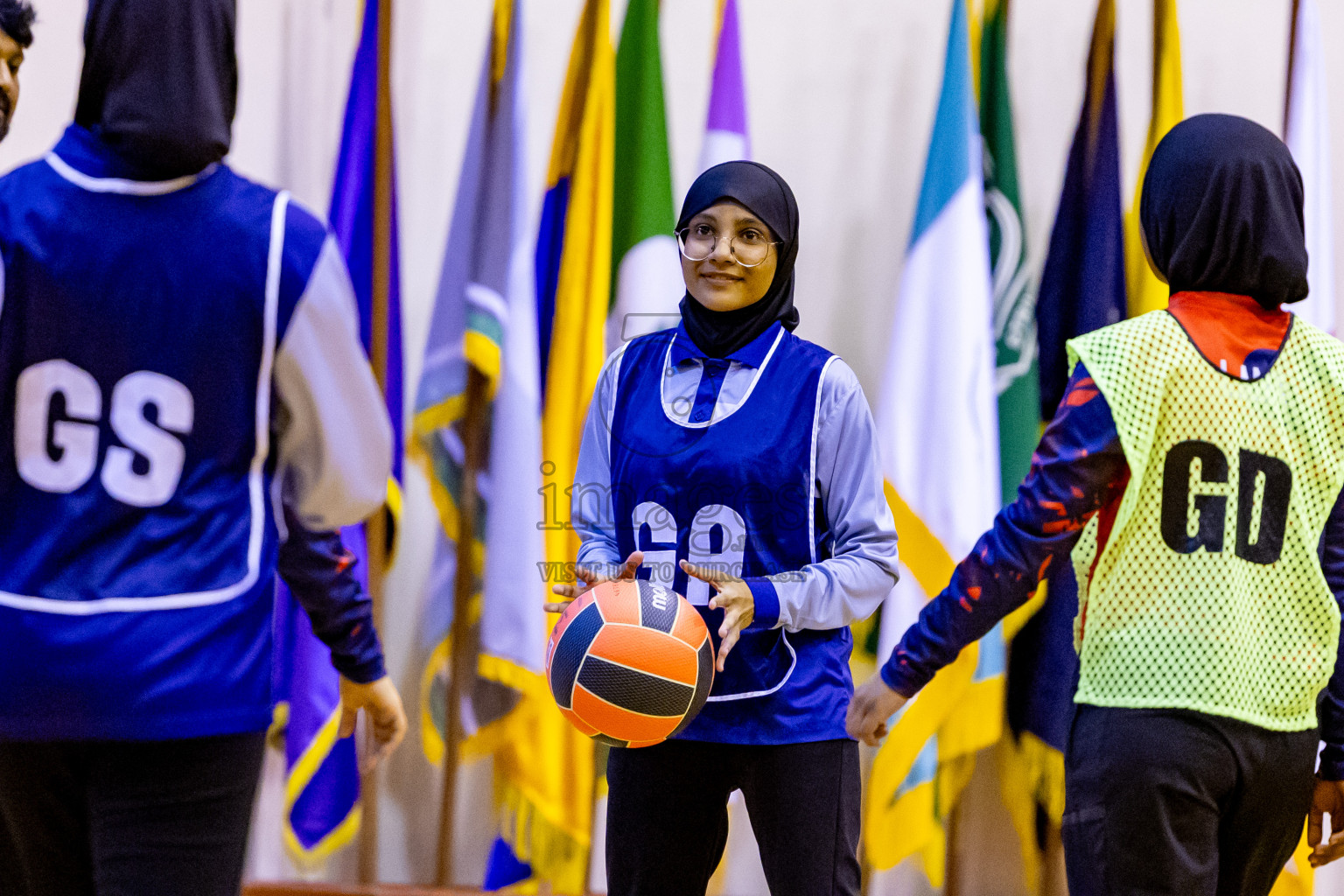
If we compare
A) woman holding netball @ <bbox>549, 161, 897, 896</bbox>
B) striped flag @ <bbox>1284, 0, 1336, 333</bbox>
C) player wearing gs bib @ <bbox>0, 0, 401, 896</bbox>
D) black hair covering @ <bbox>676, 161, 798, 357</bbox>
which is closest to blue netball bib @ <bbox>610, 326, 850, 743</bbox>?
woman holding netball @ <bbox>549, 161, 897, 896</bbox>

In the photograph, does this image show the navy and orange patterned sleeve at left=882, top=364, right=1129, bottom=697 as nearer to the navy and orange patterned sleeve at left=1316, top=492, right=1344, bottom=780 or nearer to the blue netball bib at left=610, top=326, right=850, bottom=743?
the blue netball bib at left=610, top=326, right=850, bottom=743

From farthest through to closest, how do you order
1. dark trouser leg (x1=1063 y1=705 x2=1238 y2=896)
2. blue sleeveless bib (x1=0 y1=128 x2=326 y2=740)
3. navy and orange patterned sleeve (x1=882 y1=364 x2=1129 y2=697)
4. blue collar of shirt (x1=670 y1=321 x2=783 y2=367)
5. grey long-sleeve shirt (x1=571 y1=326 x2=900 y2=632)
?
blue collar of shirt (x1=670 y1=321 x2=783 y2=367) < grey long-sleeve shirt (x1=571 y1=326 x2=900 y2=632) < navy and orange patterned sleeve (x1=882 y1=364 x2=1129 y2=697) < dark trouser leg (x1=1063 y1=705 x2=1238 y2=896) < blue sleeveless bib (x1=0 y1=128 x2=326 y2=740)

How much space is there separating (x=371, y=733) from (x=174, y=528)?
520 millimetres

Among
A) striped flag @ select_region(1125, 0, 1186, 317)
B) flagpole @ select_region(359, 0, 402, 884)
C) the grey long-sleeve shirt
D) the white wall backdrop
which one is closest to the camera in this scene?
the grey long-sleeve shirt

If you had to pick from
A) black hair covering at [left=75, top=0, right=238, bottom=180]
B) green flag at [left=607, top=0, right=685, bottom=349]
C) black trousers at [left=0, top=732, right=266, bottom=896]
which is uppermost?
green flag at [left=607, top=0, right=685, bottom=349]

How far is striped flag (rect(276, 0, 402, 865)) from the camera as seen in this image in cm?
290

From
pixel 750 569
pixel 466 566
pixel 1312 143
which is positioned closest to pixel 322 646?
pixel 466 566

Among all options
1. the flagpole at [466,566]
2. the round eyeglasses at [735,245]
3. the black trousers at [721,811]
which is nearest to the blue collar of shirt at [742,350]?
the round eyeglasses at [735,245]

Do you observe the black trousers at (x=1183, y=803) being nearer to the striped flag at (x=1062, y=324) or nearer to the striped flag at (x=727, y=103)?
the striped flag at (x=1062, y=324)

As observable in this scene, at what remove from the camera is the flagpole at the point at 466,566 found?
3021 mm

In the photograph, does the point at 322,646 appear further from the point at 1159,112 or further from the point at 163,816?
the point at 1159,112

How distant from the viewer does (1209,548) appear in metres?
1.46

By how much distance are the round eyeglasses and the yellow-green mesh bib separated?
62cm

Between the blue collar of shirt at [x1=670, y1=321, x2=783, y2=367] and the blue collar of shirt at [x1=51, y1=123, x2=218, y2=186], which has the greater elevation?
the blue collar of shirt at [x1=51, y1=123, x2=218, y2=186]
